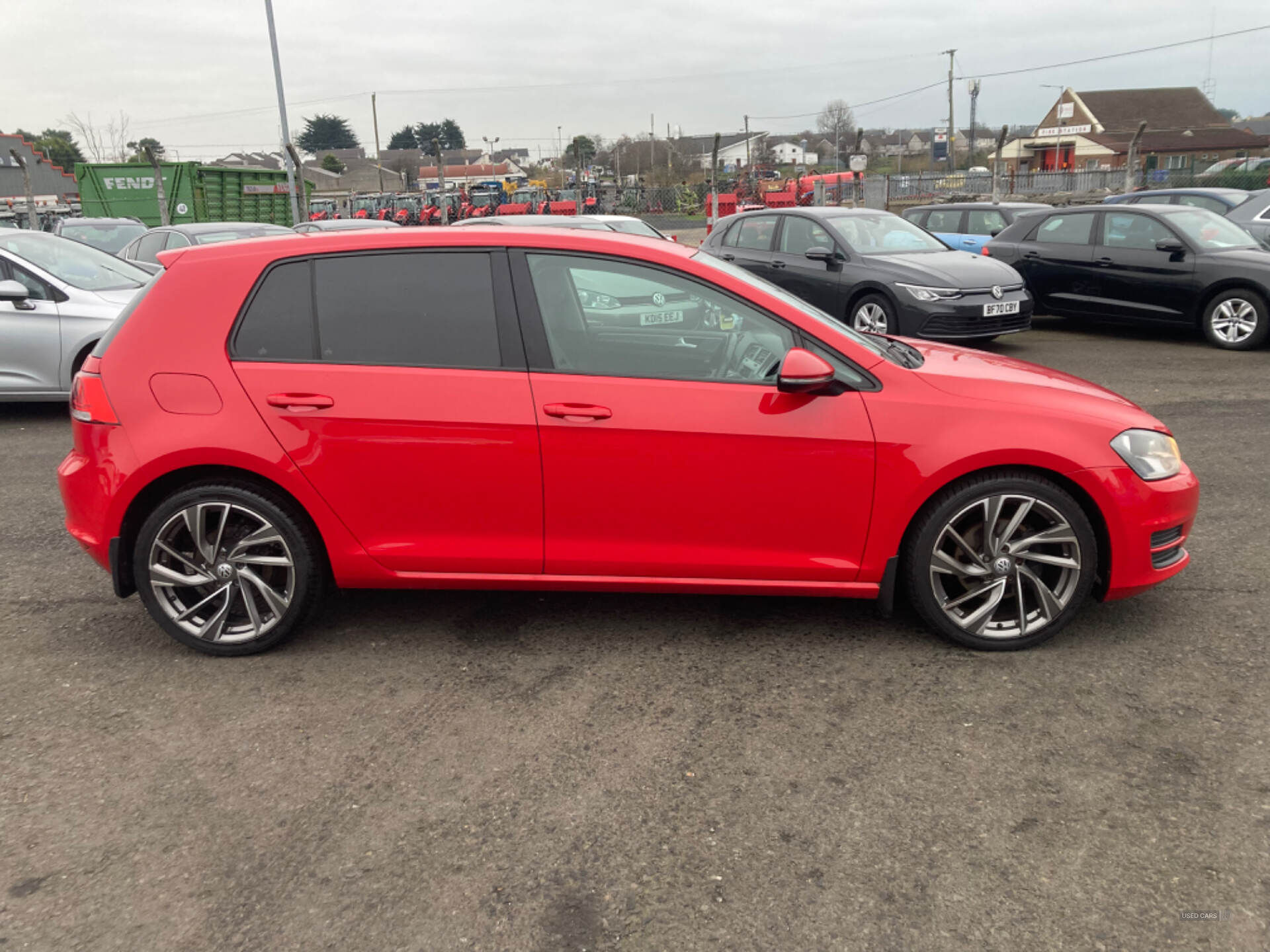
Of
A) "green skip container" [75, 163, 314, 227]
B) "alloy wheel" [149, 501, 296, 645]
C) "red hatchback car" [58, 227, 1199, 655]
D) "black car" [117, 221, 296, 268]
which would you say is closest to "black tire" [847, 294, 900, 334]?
"red hatchback car" [58, 227, 1199, 655]

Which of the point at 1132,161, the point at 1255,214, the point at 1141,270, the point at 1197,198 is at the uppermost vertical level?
the point at 1132,161

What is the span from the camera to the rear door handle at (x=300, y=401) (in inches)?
143

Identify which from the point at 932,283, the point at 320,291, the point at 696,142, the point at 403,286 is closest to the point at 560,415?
the point at 403,286

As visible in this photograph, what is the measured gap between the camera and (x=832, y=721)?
10.9 feet

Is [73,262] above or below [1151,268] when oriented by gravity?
above

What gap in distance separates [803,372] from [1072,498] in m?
1.14

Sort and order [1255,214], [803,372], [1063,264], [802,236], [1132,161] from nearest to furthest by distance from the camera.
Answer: [803,372]
[802,236]
[1063,264]
[1255,214]
[1132,161]

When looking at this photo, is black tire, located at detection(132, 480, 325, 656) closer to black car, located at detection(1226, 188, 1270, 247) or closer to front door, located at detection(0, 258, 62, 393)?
front door, located at detection(0, 258, 62, 393)

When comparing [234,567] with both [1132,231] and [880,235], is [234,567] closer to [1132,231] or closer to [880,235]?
[880,235]

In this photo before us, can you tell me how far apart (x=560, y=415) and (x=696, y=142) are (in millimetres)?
102917

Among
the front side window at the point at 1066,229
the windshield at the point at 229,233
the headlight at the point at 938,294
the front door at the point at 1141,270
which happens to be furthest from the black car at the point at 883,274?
the windshield at the point at 229,233

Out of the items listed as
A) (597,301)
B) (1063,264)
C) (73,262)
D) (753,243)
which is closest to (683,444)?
(597,301)

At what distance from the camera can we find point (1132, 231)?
437 inches

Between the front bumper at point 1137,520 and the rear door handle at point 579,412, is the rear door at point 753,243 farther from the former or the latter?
the rear door handle at point 579,412
